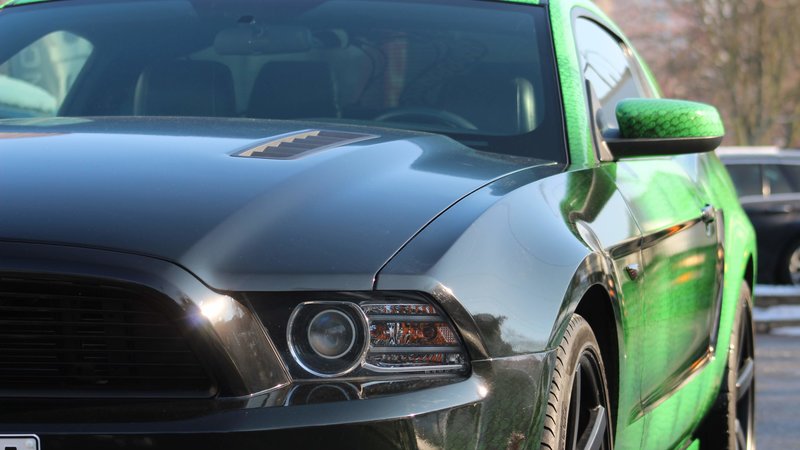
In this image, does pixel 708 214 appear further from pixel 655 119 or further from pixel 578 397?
pixel 578 397

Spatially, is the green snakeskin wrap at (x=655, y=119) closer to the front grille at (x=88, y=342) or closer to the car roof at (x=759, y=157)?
the front grille at (x=88, y=342)

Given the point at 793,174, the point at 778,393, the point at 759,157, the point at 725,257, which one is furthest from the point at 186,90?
the point at 793,174

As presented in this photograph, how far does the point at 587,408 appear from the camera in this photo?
2.97m

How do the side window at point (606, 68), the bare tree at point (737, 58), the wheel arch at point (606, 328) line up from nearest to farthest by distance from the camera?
the wheel arch at point (606, 328) → the side window at point (606, 68) → the bare tree at point (737, 58)

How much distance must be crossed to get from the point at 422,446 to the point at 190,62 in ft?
6.61

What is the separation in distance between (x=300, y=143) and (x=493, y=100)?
997mm

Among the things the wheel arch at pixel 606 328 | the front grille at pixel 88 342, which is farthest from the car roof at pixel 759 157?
the front grille at pixel 88 342

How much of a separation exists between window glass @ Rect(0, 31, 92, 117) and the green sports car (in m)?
0.01

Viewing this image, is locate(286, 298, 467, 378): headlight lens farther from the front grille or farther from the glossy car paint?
the glossy car paint

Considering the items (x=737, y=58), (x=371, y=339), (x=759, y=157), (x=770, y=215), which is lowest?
(x=371, y=339)

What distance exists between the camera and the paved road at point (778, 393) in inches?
268

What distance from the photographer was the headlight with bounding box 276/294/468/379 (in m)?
2.34

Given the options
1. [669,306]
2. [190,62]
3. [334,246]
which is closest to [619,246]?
[669,306]

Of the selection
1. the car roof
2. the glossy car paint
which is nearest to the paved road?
the glossy car paint
